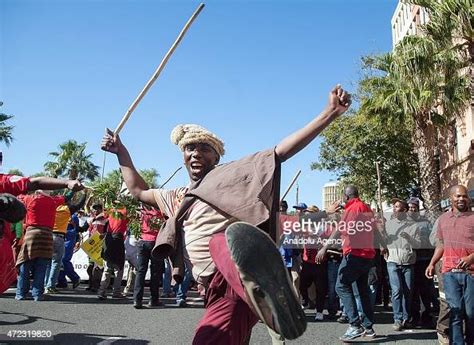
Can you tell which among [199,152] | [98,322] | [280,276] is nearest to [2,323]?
[98,322]

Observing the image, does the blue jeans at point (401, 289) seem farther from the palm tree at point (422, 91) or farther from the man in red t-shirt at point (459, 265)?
the palm tree at point (422, 91)

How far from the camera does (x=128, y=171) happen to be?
2982 millimetres

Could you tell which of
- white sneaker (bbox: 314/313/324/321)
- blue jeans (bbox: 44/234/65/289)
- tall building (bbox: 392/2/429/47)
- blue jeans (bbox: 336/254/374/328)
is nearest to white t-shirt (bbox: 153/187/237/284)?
blue jeans (bbox: 336/254/374/328)

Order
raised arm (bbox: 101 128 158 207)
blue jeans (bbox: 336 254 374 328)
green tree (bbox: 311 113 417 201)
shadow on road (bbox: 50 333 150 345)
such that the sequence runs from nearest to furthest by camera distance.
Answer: raised arm (bbox: 101 128 158 207)
shadow on road (bbox: 50 333 150 345)
blue jeans (bbox: 336 254 374 328)
green tree (bbox: 311 113 417 201)

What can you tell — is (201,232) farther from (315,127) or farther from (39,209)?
(39,209)

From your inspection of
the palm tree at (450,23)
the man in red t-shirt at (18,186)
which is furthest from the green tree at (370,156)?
the man in red t-shirt at (18,186)

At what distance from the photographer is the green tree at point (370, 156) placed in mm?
25234

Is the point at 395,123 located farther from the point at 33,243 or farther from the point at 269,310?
the point at 269,310

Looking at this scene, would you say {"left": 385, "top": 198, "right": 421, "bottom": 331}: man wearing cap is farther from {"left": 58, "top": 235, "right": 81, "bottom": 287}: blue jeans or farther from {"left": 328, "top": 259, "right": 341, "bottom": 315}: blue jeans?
{"left": 58, "top": 235, "right": 81, "bottom": 287}: blue jeans

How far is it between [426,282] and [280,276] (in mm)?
6130

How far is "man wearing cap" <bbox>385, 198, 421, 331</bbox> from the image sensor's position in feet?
22.4

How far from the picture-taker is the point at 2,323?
6.02 meters

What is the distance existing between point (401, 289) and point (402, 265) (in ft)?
1.12

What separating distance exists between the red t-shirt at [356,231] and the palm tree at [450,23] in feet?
40.1
